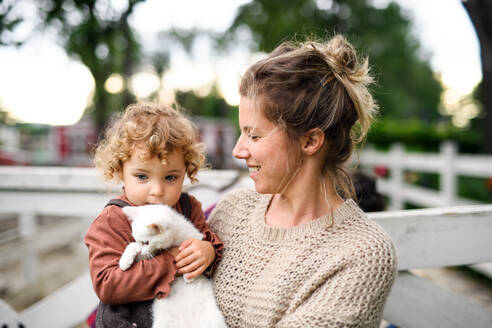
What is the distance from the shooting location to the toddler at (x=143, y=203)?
1290 mm

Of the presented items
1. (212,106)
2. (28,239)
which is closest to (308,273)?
(28,239)

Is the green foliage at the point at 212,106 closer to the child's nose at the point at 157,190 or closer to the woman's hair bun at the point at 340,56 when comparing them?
the child's nose at the point at 157,190

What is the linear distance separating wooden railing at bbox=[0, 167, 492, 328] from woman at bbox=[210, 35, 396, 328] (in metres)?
0.37

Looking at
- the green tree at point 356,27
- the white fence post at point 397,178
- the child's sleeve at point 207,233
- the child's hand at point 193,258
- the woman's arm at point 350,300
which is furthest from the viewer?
the green tree at point 356,27

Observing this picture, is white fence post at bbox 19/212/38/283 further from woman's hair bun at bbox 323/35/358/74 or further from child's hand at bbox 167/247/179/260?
woman's hair bun at bbox 323/35/358/74

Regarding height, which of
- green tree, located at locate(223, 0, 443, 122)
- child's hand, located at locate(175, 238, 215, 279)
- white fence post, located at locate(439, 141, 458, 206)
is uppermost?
green tree, located at locate(223, 0, 443, 122)

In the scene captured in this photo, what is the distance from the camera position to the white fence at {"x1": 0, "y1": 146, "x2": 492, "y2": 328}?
1.56 meters

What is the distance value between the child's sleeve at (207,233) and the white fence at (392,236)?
0.65 m

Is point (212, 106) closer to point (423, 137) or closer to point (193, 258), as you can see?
point (423, 137)

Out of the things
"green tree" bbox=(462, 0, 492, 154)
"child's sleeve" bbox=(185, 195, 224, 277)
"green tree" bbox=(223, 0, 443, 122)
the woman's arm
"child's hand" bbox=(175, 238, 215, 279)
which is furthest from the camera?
"green tree" bbox=(223, 0, 443, 122)

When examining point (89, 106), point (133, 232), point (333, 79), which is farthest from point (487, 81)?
point (89, 106)

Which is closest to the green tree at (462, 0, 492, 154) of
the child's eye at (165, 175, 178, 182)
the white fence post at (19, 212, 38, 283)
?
the child's eye at (165, 175, 178, 182)

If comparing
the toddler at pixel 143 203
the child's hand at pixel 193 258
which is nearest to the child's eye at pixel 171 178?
the toddler at pixel 143 203

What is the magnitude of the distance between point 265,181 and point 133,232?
0.54 m
